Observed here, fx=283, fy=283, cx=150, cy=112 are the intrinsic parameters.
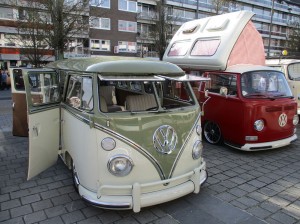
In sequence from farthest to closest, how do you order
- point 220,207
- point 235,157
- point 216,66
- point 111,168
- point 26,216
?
point 216,66 → point 235,157 → point 220,207 → point 26,216 → point 111,168

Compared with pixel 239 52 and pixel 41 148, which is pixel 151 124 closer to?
pixel 41 148

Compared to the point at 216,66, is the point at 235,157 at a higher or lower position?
lower

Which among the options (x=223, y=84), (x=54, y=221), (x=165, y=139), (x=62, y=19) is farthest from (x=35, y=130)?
(x=62, y=19)

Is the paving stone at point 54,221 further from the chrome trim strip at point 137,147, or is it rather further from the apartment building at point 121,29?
the apartment building at point 121,29

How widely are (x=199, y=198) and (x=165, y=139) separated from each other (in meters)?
1.17

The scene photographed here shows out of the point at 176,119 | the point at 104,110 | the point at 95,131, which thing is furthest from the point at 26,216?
the point at 176,119

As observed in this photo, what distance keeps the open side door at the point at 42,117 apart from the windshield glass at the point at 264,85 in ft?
12.8

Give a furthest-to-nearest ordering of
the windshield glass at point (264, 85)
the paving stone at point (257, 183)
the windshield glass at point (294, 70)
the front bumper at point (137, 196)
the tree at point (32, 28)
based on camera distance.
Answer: the tree at point (32, 28)
the windshield glass at point (294, 70)
the windshield glass at point (264, 85)
the paving stone at point (257, 183)
the front bumper at point (137, 196)

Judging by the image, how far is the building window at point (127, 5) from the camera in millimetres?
37972

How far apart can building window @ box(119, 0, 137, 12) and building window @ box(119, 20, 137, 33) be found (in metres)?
1.70

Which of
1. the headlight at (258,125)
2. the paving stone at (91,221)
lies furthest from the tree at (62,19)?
the paving stone at (91,221)

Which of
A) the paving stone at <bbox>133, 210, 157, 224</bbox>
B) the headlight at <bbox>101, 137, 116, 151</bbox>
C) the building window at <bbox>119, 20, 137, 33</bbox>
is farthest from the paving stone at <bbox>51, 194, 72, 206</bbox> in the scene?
the building window at <bbox>119, 20, 137, 33</bbox>

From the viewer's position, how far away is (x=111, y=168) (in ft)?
11.4

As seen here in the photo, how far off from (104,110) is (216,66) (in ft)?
13.2
